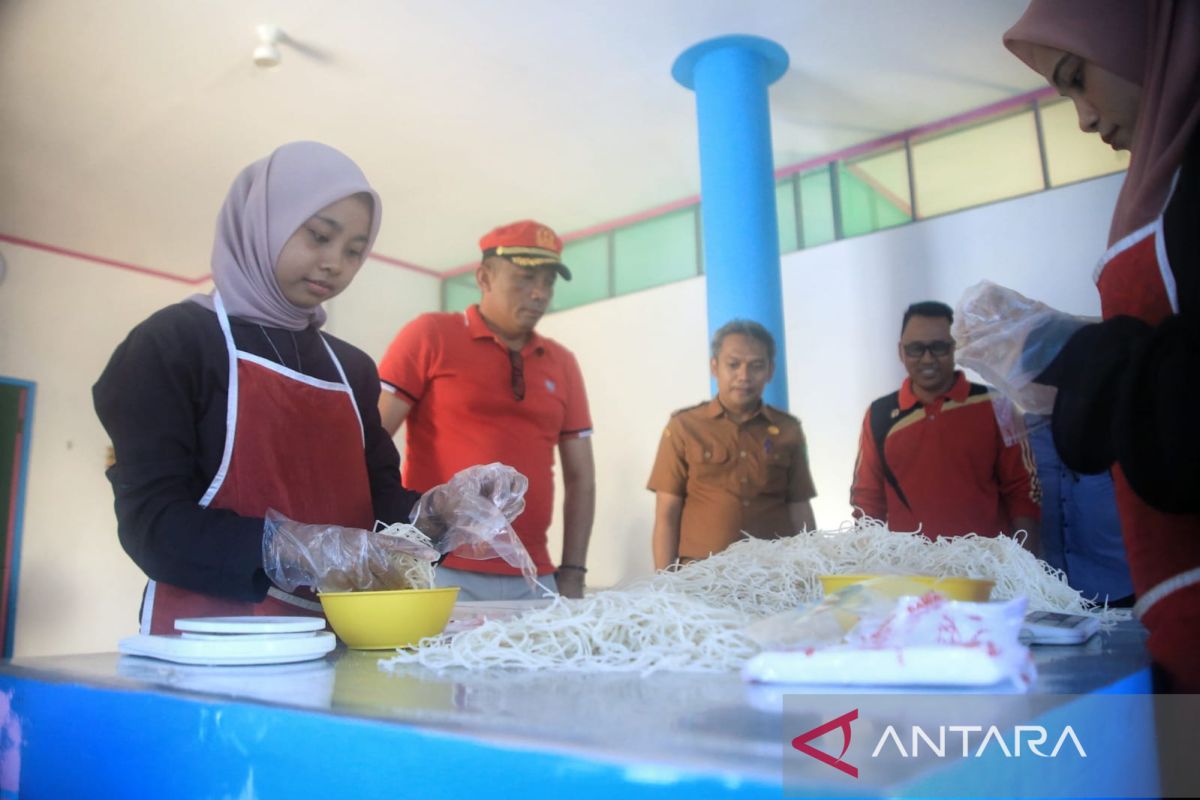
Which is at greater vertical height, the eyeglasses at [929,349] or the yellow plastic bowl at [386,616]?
the eyeglasses at [929,349]

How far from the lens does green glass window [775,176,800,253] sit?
4.36 metres

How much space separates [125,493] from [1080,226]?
3.58 m

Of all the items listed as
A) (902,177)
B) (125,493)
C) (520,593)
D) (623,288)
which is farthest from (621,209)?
(125,493)

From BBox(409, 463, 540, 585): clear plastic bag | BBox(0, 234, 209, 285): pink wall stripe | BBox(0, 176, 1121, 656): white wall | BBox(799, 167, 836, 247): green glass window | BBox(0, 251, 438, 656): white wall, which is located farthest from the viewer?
BBox(0, 234, 209, 285): pink wall stripe

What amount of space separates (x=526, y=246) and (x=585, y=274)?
9.66ft

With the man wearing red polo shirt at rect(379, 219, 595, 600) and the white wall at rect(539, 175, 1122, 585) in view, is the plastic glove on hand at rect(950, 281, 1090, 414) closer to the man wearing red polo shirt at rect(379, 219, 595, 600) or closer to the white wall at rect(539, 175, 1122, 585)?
the man wearing red polo shirt at rect(379, 219, 595, 600)

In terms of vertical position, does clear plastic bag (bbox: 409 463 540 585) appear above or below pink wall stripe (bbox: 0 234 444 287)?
below

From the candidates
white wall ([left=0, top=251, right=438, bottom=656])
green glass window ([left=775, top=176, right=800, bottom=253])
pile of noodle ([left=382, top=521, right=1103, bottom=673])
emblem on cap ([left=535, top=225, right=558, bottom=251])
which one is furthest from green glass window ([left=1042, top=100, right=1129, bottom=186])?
white wall ([left=0, top=251, right=438, bottom=656])

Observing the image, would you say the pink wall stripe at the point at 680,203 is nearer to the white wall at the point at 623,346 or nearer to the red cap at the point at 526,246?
the white wall at the point at 623,346

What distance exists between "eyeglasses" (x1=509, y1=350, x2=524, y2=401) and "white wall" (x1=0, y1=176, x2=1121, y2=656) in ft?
6.28

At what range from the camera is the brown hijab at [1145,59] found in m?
0.79

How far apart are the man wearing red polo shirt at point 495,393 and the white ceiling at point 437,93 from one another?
1527 millimetres

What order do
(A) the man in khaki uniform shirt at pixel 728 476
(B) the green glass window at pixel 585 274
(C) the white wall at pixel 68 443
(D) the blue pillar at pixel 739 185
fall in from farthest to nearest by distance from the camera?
(B) the green glass window at pixel 585 274, (C) the white wall at pixel 68 443, (D) the blue pillar at pixel 739 185, (A) the man in khaki uniform shirt at pixel 728 476

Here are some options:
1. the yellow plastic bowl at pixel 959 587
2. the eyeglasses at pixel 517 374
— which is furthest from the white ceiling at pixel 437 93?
the yellow plastic bowl at pixel 959 587
